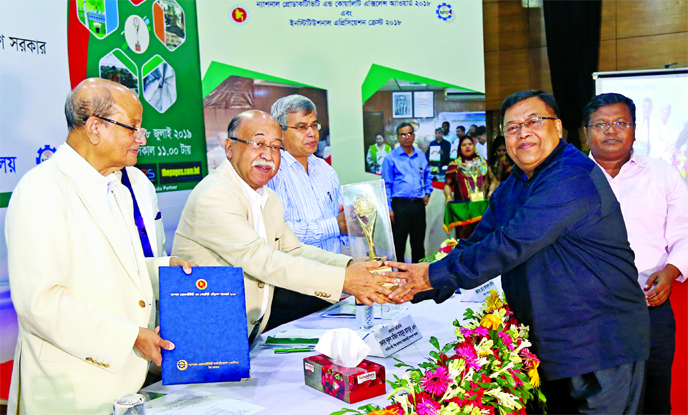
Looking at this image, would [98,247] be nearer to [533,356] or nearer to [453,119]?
[533,356]

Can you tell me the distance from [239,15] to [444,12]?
2242 millimetres

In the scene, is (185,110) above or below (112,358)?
above

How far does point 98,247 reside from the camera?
190 cm

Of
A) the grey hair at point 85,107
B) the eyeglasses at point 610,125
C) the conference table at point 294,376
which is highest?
the grey hair at point 85,107

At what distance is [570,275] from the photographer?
6.55 ft

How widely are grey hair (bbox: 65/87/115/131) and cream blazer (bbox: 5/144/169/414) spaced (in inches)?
4.3

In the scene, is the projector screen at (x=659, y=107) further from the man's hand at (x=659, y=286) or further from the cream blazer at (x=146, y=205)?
the cream blazer at (x=146, y=205)

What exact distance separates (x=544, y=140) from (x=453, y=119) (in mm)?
4488

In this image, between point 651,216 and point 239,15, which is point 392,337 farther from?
point 239,15

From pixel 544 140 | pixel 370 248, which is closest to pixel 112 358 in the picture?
pixel 370 248

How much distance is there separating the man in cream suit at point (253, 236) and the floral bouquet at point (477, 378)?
676mm

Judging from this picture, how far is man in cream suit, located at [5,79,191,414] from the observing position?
176 cm

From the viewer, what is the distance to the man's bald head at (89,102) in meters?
1.95

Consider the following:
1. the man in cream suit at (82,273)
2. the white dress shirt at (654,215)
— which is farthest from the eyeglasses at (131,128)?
the white dress shirt at (654,215)
